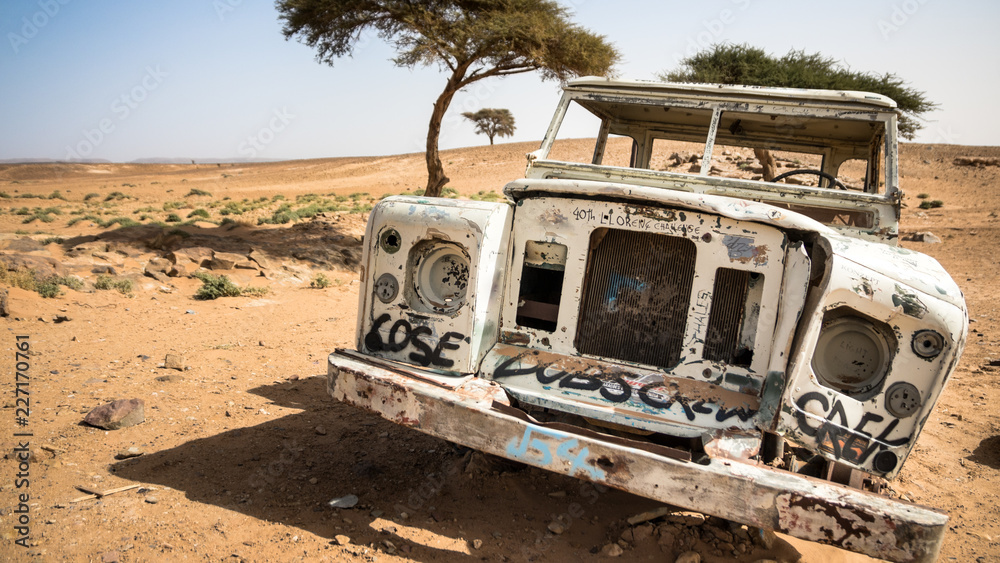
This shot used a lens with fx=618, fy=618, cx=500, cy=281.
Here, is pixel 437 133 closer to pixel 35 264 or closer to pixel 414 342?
pixel 35 264

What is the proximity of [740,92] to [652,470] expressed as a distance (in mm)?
2419

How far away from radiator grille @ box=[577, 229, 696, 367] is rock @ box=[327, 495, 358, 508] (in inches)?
50.0

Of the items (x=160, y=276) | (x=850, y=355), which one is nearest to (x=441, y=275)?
(x=850, y=355)

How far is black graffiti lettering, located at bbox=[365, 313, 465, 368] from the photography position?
2.76 metres

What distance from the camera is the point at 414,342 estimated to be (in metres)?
2.82

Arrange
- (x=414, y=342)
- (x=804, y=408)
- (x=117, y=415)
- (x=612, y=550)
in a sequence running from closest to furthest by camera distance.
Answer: (x=804, y=408), (x=612, y=550), (x=414, y=342), (x=117, y=415)

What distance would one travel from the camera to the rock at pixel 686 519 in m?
2.75

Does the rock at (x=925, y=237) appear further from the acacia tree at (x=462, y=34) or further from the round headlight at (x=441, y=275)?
the round headlight at (x=441, y=275)

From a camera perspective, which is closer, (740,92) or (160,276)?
(740,92)

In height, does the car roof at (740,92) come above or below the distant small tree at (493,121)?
below

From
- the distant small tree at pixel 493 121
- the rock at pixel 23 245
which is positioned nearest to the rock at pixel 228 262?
the rock at pixel 23 245

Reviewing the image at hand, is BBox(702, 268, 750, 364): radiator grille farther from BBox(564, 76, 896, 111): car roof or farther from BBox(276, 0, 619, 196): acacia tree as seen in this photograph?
BBox(276, 0, 619, 196): acacia tree

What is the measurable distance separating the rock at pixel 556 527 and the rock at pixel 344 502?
35.8 inches

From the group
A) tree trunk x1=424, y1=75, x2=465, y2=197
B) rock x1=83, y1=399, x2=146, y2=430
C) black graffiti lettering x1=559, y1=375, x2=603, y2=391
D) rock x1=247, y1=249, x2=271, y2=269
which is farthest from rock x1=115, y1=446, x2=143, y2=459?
tree trunk x1=424, y1=75, x2=465, y2=197
